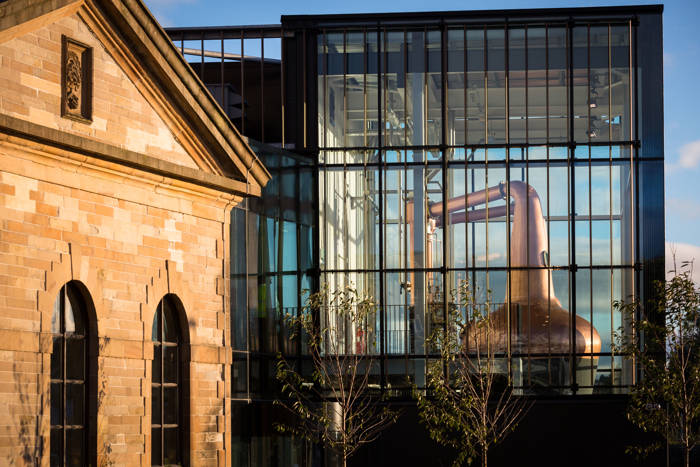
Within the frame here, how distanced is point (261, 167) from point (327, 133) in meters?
9.78

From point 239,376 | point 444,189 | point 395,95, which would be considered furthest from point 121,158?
point 444,189

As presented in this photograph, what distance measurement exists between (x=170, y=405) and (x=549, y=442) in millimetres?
13261

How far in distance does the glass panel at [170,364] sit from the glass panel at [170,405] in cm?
18

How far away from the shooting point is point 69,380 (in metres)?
18.7

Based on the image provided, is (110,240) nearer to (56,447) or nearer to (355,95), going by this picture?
(56,447)

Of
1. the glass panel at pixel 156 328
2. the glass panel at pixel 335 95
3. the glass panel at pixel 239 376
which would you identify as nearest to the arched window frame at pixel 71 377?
the glass panel at pixel 156 328

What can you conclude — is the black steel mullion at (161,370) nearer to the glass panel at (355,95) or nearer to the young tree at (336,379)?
the young tree at (336,379)

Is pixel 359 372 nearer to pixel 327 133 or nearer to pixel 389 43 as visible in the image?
pixel 327 133

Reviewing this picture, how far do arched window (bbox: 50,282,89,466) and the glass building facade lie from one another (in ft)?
42.7

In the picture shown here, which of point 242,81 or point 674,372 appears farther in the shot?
point 242,81

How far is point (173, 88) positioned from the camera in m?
20.9

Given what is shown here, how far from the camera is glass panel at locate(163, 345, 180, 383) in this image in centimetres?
2122

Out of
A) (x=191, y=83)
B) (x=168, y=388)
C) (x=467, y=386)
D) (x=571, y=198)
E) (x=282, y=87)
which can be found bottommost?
(x=467, y=386)

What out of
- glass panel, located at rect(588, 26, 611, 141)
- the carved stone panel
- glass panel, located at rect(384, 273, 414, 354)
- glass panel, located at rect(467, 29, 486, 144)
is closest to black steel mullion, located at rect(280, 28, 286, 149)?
glass panel, located at rect(384, 273, 414, 354)
